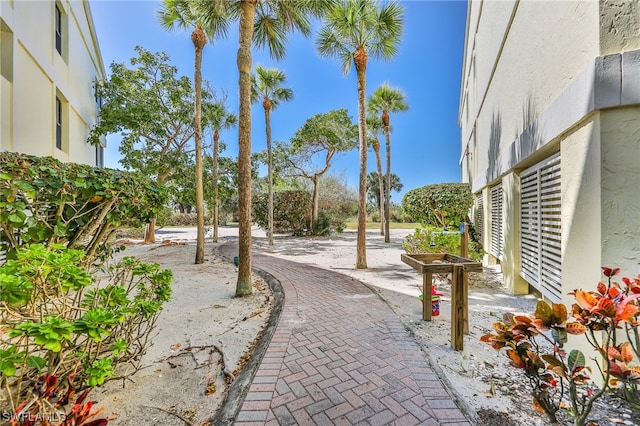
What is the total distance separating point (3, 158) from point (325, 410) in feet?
12.0

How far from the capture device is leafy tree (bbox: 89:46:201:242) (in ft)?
36.4

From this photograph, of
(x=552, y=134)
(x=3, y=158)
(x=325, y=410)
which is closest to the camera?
(x=325, y=410)

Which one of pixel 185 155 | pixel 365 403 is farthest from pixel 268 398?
pixel 185 155

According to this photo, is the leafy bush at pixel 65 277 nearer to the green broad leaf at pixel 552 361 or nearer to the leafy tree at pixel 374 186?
the green broad leaf at pixel 552 361

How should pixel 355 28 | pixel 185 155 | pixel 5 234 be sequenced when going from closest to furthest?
pixel 5 234 < pixel 355 28 < pixel 185 155

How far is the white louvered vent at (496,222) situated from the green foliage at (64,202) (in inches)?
317

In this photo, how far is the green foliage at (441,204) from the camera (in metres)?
10.1

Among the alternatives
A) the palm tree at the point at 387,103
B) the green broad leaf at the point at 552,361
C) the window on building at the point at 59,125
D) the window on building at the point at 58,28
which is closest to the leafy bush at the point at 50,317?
the green broad leaf at the point at 552,361

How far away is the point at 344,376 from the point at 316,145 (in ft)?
54.5

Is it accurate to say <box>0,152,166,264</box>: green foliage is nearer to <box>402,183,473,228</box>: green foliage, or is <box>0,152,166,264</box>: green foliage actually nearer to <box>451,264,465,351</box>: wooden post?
<box>451,264,465,351</box>: wooden post

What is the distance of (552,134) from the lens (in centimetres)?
336

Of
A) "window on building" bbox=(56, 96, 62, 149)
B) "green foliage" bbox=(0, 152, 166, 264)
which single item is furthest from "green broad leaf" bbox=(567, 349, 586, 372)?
"window on building" bbox=(56, 96, 62, 149)

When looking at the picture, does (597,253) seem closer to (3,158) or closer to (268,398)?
(268,398)

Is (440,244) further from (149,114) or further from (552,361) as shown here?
(149,114)
